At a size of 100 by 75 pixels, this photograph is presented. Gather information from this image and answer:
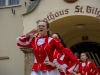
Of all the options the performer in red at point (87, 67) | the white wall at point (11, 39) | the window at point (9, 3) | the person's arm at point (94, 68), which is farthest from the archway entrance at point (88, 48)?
the person's arm at point (94, 68)

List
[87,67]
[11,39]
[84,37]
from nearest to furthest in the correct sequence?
[87,67] < [84,37] < [11,39]

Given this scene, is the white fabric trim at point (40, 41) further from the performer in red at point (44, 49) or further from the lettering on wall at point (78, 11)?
the lettering on wall at point (78, 11)

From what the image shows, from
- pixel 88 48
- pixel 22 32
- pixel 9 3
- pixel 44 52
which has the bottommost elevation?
pixel 88 48

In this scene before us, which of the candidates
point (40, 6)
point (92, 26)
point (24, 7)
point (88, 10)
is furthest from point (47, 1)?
point (24, 7)

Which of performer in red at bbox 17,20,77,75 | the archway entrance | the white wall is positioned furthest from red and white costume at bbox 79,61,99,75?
the white wall

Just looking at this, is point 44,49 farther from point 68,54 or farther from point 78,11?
point 78,11

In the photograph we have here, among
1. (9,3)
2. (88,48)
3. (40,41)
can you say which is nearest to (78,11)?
(88,48)

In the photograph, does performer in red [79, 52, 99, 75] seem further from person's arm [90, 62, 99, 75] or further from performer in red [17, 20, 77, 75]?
performer in red [17, 20, 77, 75]

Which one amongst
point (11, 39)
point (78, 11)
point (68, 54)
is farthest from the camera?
point (11, 39)

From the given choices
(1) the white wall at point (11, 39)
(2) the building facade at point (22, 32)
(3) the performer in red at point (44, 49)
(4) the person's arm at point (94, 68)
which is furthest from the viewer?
(1) the white wall at point (11, 39)

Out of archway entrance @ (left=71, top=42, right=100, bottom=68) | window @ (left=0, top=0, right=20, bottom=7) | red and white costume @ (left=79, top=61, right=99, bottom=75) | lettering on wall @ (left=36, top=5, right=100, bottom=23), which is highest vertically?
lettering on wall @ (left=36, top=5, right=100, bottom=23)

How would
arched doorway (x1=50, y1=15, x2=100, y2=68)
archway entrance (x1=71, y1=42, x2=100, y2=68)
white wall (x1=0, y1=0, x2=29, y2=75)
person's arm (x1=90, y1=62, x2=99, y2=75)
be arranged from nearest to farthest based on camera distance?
1. person's arm (x1=90, y1=62, x2=99, y2=75)
2. arched doorway (x1=50, y1=15, x2=100, y2=68)
3. archway entrance (x1=71, y1=42, x2=100, y2=68)
4. white wall (x1=0, y1=0, x2=29, y2=75)

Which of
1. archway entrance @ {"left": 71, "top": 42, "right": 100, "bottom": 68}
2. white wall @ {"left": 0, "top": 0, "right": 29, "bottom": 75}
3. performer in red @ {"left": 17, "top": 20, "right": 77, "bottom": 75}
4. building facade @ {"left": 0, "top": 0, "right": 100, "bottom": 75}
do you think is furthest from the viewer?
white wall @ {"left": 0, "top": 0, "right": 29, "bottom": 75}

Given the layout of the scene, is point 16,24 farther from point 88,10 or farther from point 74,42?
point 88,10
